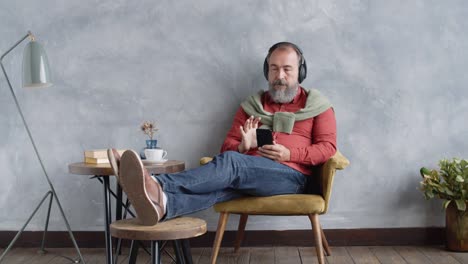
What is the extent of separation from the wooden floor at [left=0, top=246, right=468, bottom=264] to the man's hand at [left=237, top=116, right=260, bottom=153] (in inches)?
23.5

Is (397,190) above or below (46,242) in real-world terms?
above

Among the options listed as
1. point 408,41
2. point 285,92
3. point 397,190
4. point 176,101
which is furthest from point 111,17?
point 397,190

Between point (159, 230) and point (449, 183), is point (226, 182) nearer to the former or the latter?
point (159, 230)

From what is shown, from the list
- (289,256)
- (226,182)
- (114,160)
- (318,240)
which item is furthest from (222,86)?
(114,160)

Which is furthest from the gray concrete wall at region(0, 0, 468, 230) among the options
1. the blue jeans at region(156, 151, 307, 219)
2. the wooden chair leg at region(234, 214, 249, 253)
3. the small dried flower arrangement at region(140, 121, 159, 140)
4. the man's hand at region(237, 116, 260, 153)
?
the blue jeans at region(156, 151, 307, 219)

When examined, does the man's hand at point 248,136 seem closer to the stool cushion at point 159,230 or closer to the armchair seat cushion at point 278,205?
the armchair seat cushion at point 278,205

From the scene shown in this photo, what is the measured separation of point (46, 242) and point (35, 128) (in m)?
0.66

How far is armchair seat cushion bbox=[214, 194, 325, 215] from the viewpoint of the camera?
2877 mm

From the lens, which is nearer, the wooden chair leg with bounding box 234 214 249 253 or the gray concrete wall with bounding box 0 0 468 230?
the wooden chair leg with bounding box 234 214 249 253

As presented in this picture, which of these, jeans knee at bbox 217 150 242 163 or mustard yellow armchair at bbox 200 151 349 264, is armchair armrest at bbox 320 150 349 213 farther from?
jeans knee at bbox 217 150 242 163

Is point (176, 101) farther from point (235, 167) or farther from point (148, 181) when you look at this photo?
point (148, 181)

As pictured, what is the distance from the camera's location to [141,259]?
3.35 meters

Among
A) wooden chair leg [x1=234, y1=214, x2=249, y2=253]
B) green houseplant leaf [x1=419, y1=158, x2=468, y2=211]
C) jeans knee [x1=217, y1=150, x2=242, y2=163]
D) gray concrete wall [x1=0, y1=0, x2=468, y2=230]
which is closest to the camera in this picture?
jeans knee [x1=217, y1=150, x2=242, y2=163]

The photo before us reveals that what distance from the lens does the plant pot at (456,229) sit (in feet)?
10.8
